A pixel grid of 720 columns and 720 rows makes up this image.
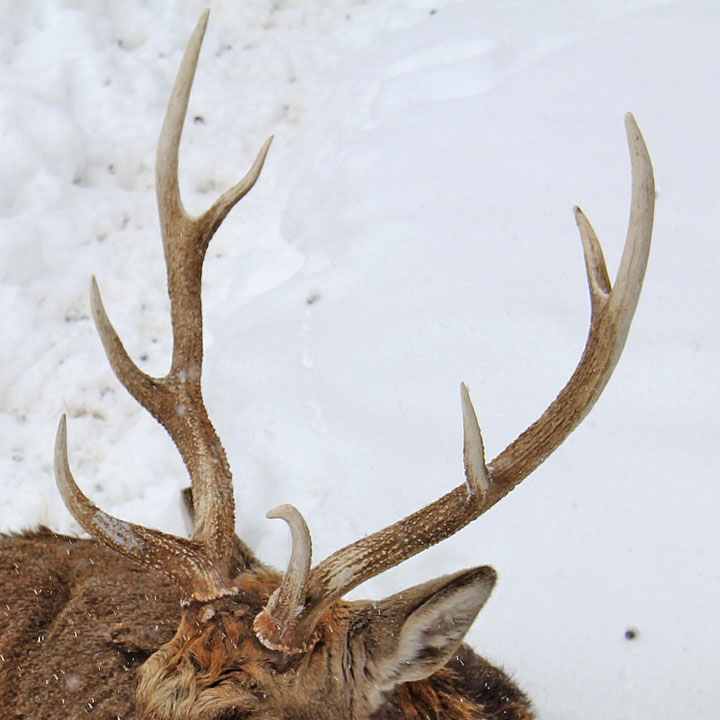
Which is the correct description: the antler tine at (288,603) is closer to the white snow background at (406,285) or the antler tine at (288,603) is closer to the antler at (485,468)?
the antler at (485,468)

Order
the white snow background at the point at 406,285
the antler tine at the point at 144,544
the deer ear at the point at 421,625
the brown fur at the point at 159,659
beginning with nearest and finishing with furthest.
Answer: the deer ear at the point at 421,625 → the brown fur at the point at 159,659 → the antler tine at the point at 144,544 → the white snow background at the point at 406,285

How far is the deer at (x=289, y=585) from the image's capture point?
2.52 m

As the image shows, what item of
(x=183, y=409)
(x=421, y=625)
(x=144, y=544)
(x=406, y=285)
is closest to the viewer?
(x=421, y=625)

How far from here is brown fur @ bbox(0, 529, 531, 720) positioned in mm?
2580

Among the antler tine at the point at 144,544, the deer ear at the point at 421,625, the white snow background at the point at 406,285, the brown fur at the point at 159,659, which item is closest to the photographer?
the deer ear at the point at 421,625

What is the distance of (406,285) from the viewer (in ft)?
16.2

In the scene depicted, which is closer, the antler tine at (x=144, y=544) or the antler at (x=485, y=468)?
the antler at (x=485, y=468)

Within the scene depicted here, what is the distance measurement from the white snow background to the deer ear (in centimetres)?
127

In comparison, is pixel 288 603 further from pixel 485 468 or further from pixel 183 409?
pixel 183 409

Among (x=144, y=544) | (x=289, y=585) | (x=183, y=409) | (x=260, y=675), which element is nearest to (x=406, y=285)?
(x=183, y=409)

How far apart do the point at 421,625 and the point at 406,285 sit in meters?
2.61

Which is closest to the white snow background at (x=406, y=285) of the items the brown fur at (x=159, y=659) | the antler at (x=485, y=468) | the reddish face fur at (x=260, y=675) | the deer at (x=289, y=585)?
the brown fur at (x=159, y=659)

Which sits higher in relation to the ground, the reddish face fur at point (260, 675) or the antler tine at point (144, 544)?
the antler tine at point (144, 544)

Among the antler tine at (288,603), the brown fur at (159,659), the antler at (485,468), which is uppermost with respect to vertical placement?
the antler at (485,468)
